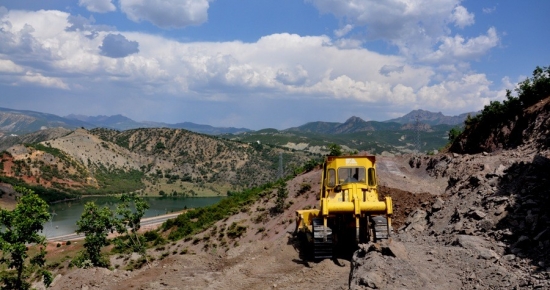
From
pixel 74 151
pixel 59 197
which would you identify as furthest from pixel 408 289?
pixel 74 151

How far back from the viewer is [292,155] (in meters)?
181

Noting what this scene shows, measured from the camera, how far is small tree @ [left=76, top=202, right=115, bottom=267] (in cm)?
2503

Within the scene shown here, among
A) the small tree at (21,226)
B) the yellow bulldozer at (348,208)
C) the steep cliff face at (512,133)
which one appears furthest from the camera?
the steep cliff face at (512,133)

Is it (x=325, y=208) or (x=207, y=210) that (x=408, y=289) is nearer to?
(x=325, y=208)

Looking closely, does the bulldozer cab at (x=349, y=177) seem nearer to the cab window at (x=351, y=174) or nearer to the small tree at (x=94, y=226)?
the cab window at (x=351, y=174)

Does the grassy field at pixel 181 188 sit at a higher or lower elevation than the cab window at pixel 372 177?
lower

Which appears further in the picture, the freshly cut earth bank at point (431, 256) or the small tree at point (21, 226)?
the small tree at point (21, 226)

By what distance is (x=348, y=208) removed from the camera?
1380 cm

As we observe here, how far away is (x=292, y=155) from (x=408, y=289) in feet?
563

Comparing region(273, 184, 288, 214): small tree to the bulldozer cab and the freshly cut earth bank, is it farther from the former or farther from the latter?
the bulldozer cab

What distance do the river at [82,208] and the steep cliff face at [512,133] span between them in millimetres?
65273

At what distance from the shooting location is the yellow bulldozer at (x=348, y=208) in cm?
1377

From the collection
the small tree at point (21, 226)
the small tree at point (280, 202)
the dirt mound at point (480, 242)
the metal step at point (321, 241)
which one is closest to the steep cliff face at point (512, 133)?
the dirt mound at point (480, 242)

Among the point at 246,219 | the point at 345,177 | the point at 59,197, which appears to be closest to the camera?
Answer: the point at 345,177
